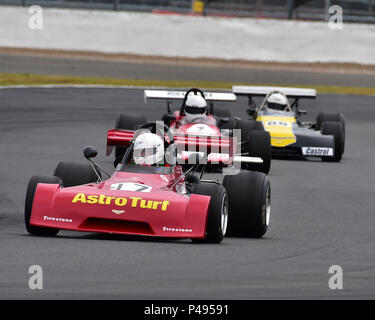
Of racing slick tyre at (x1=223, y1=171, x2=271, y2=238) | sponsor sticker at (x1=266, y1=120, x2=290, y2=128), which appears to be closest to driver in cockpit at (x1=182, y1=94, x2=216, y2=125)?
sponsor sticker at (x1=266, y1=120, x2=290, y2=128)

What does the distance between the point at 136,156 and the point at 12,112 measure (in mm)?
13623

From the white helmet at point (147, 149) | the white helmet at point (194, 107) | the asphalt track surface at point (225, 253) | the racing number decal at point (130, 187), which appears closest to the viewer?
the asphalt track surface at point (225, 253)

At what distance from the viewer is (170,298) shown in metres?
7.47

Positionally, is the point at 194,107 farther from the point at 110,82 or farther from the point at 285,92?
the point at 110,82

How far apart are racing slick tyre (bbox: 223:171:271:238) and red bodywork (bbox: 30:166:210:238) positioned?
719 mm

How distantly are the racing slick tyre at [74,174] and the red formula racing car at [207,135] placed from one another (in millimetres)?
3379

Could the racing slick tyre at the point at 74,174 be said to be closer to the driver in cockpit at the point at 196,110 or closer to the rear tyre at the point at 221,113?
the driver in cockpit at the point at 196,110

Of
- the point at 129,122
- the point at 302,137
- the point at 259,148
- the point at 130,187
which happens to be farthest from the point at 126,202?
the point at 302,137

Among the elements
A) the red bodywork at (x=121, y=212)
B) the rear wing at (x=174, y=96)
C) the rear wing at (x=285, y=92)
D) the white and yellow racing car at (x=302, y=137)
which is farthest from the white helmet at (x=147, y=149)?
the rear wing at (x=285, y=92)

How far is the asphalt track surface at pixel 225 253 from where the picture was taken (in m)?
7.79

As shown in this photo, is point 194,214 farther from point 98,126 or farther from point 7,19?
point 7,19

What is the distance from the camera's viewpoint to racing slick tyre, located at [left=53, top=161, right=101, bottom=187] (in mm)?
11401

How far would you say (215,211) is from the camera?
9.91 metres

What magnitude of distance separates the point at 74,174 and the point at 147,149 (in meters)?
0.83
